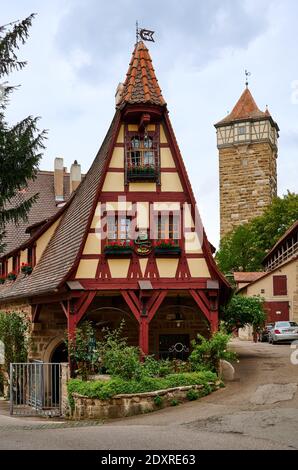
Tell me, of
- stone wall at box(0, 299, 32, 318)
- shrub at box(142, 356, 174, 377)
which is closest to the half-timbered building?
shrub at box(142, 356, 174, 377)

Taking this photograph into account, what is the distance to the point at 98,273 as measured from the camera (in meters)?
17.9

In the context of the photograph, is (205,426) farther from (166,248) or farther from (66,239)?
(66,239)

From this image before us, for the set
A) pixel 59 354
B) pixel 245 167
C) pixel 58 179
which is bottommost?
pixel 59 354

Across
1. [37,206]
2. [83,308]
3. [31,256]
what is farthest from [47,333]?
[37,206]

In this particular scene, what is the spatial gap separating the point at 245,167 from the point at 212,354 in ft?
155

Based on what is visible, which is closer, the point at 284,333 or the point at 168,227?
the point at 168,227

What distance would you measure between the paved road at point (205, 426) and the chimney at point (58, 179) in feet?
59.7

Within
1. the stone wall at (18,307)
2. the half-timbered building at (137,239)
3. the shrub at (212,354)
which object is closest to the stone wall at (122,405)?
the shrub at (212,354)

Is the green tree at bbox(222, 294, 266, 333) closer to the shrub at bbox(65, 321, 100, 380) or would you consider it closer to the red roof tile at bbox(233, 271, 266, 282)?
the shrub at bbox(65, 321, 100, 380)

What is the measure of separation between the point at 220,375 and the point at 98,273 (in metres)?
4.18

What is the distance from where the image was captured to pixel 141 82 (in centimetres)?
1945

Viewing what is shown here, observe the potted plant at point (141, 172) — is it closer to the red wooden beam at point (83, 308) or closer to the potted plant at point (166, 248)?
the potted plant at point (166, 248)

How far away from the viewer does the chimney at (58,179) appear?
3478 centimetres

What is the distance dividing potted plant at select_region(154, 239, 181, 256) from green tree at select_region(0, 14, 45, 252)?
374cm
